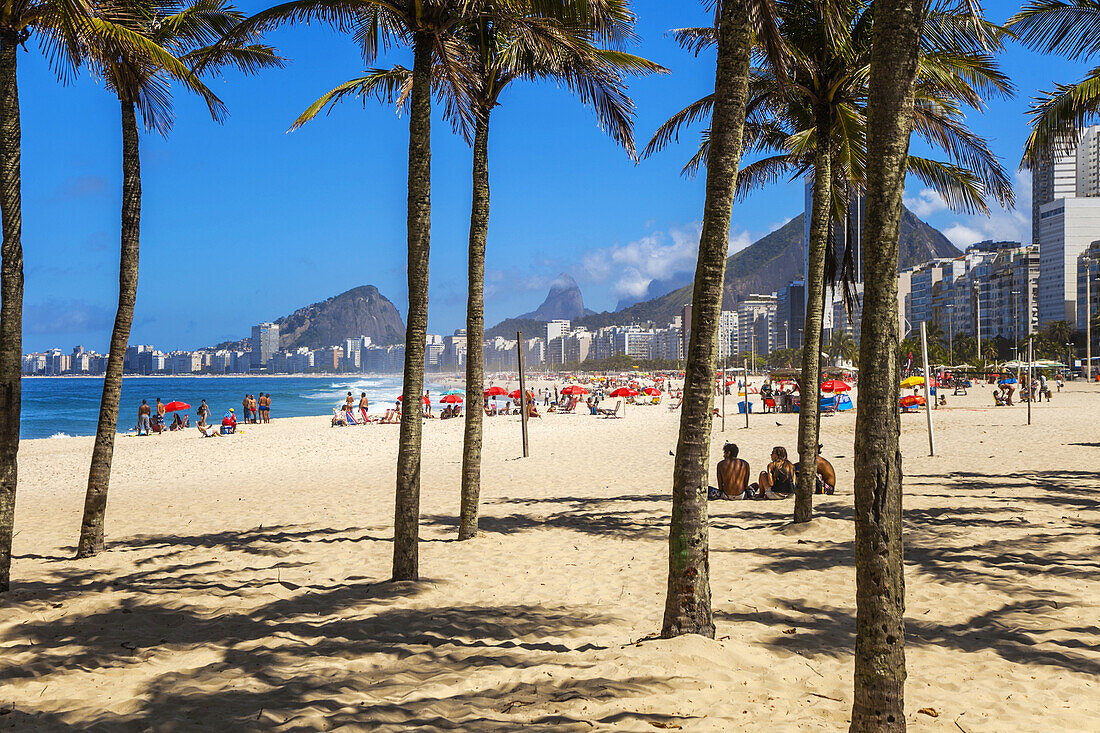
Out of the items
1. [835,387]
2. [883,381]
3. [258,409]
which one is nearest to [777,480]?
[883,381]

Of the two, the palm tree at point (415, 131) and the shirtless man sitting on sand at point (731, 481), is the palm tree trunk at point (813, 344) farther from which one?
the palm tree at point (415, 131)

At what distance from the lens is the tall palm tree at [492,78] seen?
20.1 feet

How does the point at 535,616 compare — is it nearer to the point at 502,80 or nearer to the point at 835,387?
the point at 502,80

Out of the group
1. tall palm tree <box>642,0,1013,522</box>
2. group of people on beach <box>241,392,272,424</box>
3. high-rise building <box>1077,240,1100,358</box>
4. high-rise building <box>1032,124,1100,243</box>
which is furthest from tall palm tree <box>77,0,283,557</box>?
high-rise building <box>1077,240,1100,358</box>

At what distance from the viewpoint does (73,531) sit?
9.05 metres

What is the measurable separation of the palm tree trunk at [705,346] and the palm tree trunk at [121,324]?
5.93 m

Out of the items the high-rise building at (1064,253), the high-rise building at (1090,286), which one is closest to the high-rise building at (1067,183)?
the high-rise building at (1064,253)

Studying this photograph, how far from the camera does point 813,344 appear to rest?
8.25 m

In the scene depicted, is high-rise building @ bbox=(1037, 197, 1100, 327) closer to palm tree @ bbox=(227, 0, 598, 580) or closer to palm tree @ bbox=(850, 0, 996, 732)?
palm tree @ bbox=(227, 0, 598, 580)

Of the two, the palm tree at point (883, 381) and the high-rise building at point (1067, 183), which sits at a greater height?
the high-rise building at point (1067, 183)

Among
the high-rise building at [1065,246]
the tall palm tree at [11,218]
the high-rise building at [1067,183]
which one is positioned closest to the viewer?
the tall palm tree at [11,218]

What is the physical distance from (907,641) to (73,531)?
9514mm

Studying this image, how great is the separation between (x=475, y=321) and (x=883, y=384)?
18.1 ft

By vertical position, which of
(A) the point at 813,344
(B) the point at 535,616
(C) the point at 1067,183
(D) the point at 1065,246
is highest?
(C) the point at 1067,183
